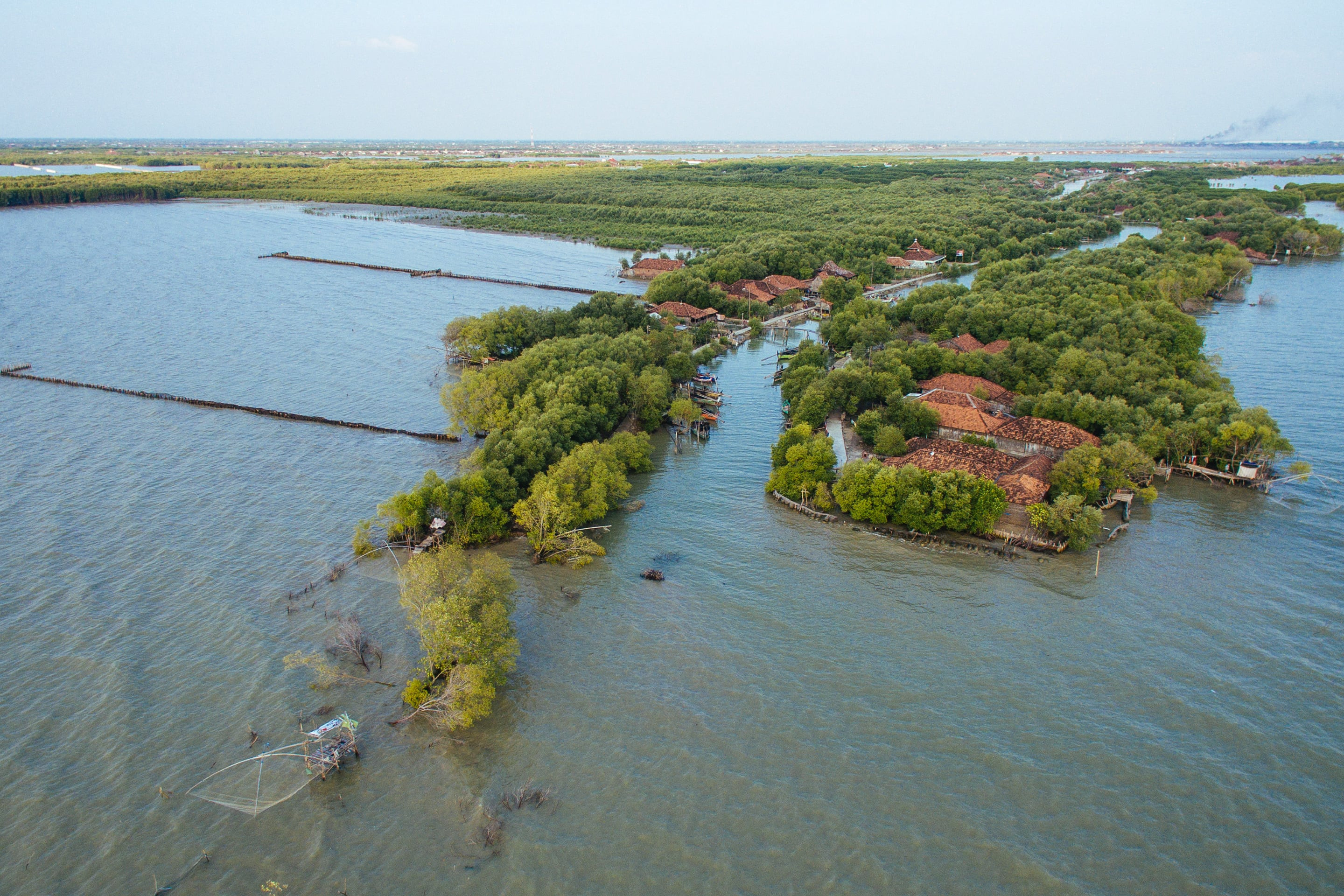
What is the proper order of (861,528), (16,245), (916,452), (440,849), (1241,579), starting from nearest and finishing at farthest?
1. (440,849)
2. (1241,579)
3. (861,528)
4. (916,452)
5. (16,245)

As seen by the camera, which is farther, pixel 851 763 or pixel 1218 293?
pixel 1218 293

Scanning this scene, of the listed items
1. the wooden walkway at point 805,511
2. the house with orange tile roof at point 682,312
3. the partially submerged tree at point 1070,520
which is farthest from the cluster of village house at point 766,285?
the partially submerged tree at point 1070,520

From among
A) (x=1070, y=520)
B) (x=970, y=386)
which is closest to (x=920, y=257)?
(x=970, y=386)

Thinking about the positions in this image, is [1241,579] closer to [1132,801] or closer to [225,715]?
[1132,801]

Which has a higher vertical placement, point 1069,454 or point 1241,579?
point 1069,454

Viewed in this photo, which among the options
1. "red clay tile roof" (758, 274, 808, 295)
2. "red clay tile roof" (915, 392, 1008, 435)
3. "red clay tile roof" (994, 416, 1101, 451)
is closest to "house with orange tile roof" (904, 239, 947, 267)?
"red clay tile roof" (758, 274, 808, 295)

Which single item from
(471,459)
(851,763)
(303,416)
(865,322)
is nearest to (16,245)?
(303,416)

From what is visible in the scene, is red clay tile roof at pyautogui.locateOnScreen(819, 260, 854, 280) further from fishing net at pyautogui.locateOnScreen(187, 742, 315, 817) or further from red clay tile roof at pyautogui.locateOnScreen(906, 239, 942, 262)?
fishing net at pyautogui.locateOnScreen(187, 742, 315, 817)
